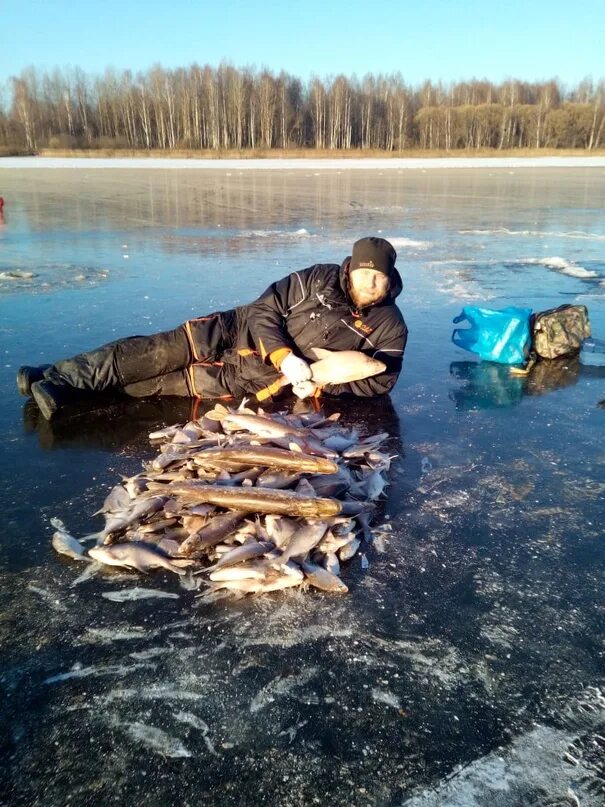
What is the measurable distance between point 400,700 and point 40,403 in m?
3.98

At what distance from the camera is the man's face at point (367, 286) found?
17.1 ft

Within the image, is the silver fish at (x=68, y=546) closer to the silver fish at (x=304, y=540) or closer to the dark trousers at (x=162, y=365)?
the silver fish at (x=304, y=540)

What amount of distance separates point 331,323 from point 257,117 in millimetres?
78388

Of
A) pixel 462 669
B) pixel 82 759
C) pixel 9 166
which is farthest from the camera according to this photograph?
pixel 9 166

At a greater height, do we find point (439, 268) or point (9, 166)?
point (9, 166)

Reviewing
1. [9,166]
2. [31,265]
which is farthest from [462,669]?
[9,166]

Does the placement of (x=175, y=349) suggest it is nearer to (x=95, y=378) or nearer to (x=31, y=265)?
(x=95, y=378)

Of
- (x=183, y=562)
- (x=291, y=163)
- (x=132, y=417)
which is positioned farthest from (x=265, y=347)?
(x=291, y=163)

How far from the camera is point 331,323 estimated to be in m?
5.50

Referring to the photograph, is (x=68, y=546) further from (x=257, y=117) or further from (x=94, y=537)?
(x=257, y=117)

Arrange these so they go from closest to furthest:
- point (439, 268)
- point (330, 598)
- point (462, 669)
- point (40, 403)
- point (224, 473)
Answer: point (462, 669), point (330, 598), point (224, 473), point (40, 403), point (439, 268)

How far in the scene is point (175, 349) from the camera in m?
5.65

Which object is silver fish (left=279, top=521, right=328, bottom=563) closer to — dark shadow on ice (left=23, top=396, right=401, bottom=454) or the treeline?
dark shadow on ice (left=23, top=396, right=401, bottom=454)

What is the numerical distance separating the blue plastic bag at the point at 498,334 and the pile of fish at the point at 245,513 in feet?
10.4
